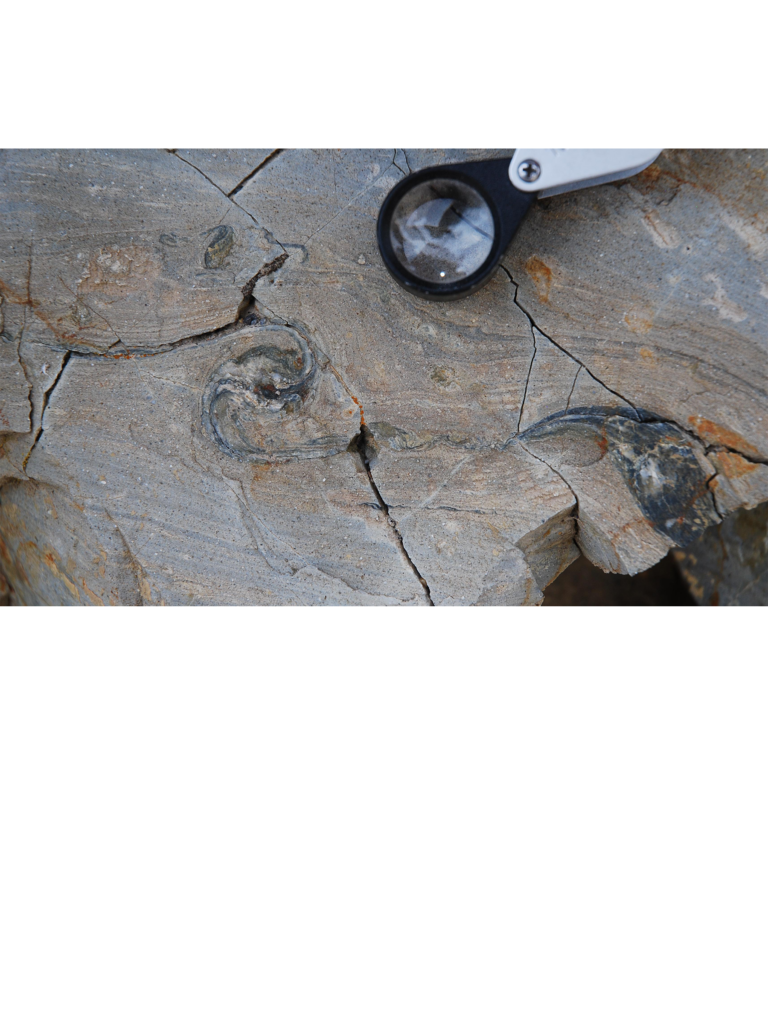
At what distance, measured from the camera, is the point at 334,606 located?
59.9 inches

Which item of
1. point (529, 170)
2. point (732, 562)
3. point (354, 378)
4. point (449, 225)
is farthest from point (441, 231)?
point (732, 562)

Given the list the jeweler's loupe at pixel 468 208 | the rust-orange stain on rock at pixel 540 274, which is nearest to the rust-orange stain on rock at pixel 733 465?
the rust-orange stain on rock at pixel 540 274

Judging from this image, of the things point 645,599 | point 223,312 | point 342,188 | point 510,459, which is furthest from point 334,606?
point 645,599

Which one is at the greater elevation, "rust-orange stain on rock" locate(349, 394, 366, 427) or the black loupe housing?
the black loupe housing

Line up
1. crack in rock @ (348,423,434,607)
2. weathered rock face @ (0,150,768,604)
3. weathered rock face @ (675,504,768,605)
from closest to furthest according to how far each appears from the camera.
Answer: weathered rock face @ (0,150,768,604), crack in rock @ (348,423,434,607), weathered rock face @ (675,504,768,605)

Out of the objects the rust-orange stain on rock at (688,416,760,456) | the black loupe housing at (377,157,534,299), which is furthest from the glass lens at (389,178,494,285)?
the rust-orange stain on rock at (688,416,760,456)

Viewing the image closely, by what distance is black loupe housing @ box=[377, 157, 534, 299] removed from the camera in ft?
4.22

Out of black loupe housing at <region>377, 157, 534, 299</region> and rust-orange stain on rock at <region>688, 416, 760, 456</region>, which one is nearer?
black loupe housing at <region>377, 157, 534, 299</region>

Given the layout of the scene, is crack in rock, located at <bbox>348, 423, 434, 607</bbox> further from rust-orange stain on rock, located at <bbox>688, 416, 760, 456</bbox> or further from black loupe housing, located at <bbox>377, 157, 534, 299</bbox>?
rust-orange stain on rock, located at <bbox>688, 416, 760, 456</bbox>

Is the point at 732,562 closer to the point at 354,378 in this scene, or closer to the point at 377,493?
the point at 377,493

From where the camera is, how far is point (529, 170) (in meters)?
1.27

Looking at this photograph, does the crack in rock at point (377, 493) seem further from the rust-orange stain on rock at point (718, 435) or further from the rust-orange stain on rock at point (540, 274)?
the rust-orange stain on rock at point (718, 435)

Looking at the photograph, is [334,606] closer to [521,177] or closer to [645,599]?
[521,177]

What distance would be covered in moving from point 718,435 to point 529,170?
2.17ft
